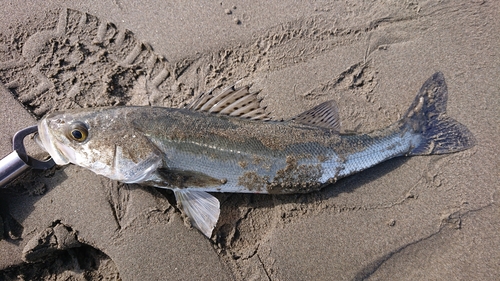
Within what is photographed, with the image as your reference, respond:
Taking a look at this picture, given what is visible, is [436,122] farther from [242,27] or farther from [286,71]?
[242,27]

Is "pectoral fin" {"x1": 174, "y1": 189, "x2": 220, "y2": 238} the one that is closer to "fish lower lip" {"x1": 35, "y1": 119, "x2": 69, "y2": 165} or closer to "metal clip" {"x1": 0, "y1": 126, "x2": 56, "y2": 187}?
"fish lower lip" {"x1": 35, "y1": 119, "x2": 69, "y2": 165}

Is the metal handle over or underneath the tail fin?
underneath

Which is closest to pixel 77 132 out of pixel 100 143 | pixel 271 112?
pixel 100 143

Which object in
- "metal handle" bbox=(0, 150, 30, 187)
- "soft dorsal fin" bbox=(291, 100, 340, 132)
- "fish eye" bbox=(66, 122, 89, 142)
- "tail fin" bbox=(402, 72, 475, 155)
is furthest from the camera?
"tail fin" bbox=(402, 72, 475, 155)

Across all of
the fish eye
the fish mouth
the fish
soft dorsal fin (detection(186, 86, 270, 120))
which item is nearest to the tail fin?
the fish

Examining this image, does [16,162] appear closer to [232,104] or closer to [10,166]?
[10,166]

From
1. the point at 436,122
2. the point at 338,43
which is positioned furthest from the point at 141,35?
the point at 436,122
